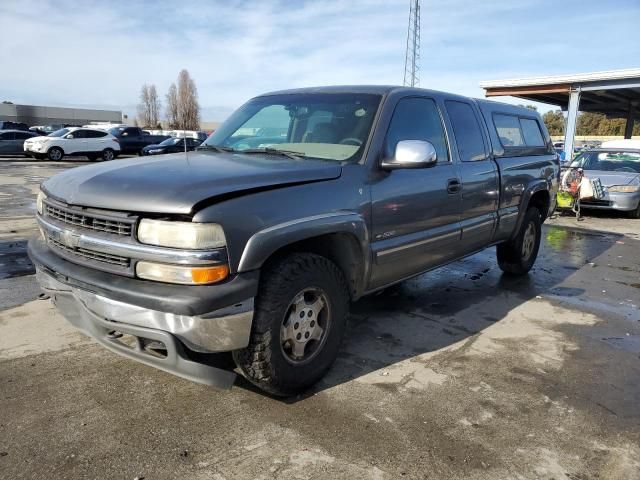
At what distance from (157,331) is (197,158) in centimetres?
138

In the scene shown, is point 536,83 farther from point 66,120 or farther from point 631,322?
point 66,120

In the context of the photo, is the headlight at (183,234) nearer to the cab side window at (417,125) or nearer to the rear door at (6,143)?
the cab side window at (417,125)

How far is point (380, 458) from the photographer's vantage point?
2562 millimetres

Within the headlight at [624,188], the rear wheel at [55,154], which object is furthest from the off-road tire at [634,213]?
the rear wheel at [55,154]

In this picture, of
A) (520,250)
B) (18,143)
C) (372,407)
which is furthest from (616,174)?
(18,143)

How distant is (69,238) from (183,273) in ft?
2.75

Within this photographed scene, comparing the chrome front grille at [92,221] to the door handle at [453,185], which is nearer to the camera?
the chrome front grille at [92,221]

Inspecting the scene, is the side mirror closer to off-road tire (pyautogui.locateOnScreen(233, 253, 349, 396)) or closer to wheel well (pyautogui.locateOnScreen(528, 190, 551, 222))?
off-road tire (pyautogui.locateOnScreen(233, 253, 349, 396))

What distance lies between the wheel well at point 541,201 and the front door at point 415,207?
6.84 ft

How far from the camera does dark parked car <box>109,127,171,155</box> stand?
25.5 m

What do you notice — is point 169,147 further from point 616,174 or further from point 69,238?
point 69,238

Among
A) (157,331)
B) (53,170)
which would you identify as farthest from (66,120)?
(157,331)

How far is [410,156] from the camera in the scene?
3357 mm

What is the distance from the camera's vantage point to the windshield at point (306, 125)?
11.6ft
